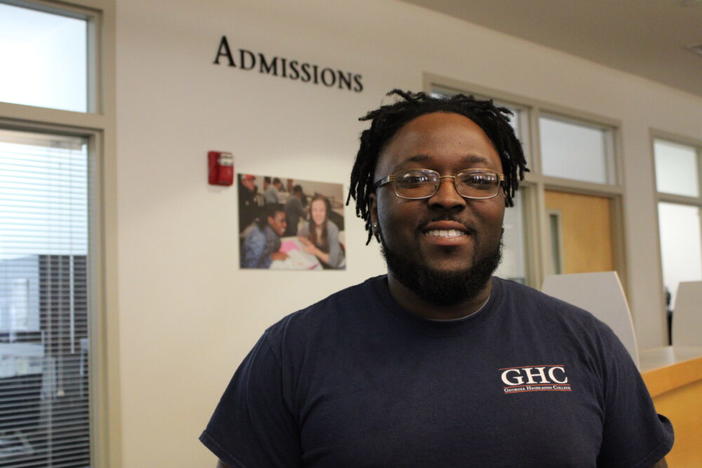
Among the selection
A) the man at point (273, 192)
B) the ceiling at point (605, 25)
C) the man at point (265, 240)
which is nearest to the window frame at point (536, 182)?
the ceiling at point (605, 25)

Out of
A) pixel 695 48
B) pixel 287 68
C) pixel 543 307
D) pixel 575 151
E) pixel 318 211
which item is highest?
pixel 695 48

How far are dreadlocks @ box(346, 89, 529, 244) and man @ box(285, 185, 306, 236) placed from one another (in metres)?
2.14

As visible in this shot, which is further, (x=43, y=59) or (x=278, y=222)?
(x=278, y=222)

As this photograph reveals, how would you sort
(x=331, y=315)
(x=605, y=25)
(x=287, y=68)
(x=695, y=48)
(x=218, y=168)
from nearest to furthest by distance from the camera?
Result: (x=331, y=315) < (x=218, y=168) < (x=287, y=68) < (x=605, y=25) < (x=695, y=48)

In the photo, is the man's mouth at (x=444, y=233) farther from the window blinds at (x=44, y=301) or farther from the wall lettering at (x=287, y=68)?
the wall lettering at (x=287, y=68)

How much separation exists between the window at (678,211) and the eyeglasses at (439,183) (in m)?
5.27

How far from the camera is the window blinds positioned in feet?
8.89

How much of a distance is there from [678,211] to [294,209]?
4210 mm

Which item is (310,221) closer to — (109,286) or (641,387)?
(109,286)

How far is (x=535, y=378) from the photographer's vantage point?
100 cm

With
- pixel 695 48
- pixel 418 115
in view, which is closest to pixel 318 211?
pixel 418 115

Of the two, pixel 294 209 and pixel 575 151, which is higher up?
pixel 575 151

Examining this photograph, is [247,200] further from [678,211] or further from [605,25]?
[678,211]

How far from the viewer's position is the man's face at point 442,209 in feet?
3.39
